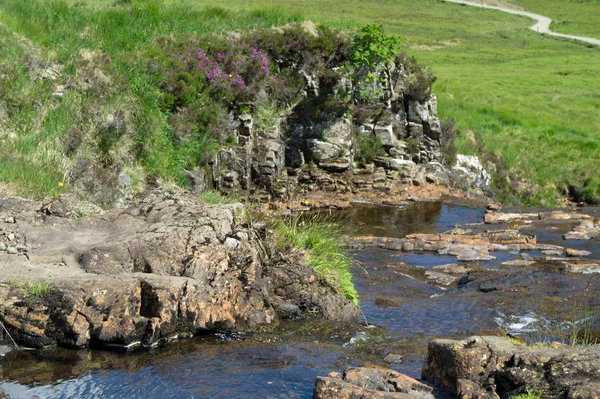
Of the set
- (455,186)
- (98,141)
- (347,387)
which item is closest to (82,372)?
(347,387)

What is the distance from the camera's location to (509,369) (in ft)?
20.9

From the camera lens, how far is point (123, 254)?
8914 mm

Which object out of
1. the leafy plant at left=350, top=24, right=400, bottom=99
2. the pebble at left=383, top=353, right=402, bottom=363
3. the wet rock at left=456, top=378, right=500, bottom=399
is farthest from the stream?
the leafy plant at left=350, top=24, right=400, bottom=99

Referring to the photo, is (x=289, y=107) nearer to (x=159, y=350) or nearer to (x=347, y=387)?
(x=159, y=350)

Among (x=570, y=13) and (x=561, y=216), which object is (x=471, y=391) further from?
(x=570, y=13)

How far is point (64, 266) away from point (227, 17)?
708 inches

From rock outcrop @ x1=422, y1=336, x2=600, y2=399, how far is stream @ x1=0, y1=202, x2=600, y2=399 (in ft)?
2.72

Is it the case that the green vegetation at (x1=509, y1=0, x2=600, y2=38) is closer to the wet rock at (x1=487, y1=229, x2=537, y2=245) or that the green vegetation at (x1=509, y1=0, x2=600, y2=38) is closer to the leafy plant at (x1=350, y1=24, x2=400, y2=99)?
the leafy plant at (x1=350, y1=24, x2=400, y2=99)

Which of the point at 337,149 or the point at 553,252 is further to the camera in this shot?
the point at 337,149

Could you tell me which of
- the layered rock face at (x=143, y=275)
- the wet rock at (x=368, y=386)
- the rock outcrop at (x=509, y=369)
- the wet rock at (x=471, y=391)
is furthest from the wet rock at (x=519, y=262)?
the wet rock at (x=368, y=386)

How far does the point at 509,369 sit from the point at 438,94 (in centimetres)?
3166

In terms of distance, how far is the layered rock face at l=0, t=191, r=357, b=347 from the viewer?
778cm

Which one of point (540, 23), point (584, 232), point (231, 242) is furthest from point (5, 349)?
point (540, 23)

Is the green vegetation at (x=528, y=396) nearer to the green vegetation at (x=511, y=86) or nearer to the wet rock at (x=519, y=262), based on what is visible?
the wet rock at (x=519, y=262)
